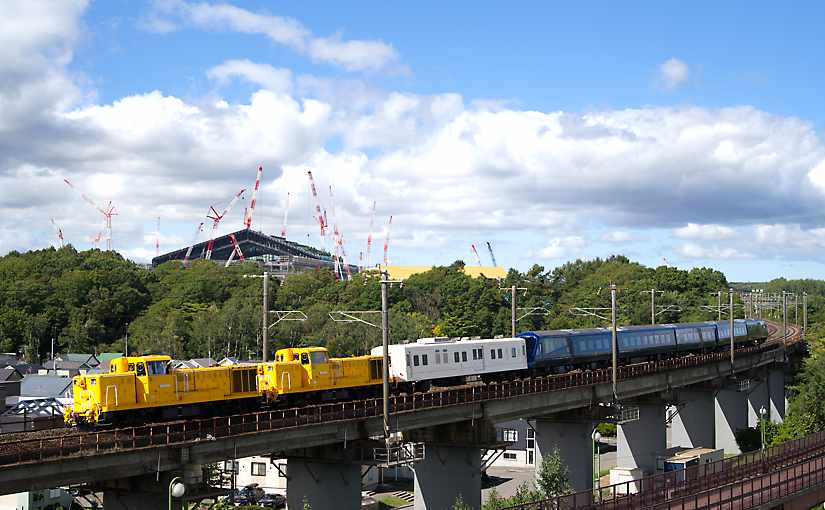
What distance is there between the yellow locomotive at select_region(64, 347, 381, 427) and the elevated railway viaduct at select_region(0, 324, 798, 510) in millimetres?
1890

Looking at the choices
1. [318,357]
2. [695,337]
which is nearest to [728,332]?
[695,337]

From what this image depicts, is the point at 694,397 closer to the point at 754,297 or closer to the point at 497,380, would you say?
the point at 497,380

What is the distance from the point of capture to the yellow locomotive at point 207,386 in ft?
137

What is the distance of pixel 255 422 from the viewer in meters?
42.8

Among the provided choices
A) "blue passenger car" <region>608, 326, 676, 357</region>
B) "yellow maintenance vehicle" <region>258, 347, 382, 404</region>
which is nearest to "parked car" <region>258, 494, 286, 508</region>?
"yellow maintenance vehicle" <region>258, 347, 382, 404</region>

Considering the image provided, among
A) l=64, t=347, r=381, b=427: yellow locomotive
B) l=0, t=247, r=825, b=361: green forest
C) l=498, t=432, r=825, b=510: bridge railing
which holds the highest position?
l=0, t=247, r=825, b=361: green forest

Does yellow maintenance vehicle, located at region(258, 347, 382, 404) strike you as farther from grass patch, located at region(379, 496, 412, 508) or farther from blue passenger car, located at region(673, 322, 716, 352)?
blue passenger car, located at region(673, 322, 716, 352)

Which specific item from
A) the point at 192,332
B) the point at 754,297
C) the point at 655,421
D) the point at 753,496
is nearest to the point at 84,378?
the point at 753,496

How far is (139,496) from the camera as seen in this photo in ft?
133

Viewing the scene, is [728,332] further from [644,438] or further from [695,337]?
[644,438]

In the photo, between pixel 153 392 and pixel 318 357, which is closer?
pixel 153 392

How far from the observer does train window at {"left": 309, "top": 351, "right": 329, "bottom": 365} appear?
5219cm

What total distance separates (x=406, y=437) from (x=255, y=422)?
19.6 meters

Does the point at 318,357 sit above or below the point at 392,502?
above
